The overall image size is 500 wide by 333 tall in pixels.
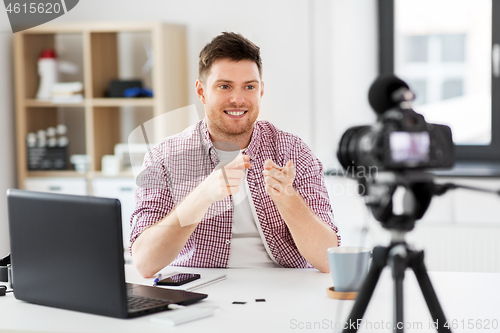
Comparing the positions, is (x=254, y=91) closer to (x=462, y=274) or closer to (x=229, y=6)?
(x=462, y=274)

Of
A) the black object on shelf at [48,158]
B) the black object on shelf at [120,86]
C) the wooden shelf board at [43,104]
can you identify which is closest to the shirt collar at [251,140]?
the black object on shelf at [120,86]

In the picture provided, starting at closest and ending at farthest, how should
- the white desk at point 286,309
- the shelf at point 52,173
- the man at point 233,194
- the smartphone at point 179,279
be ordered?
1. the white desk at point 286,309
2. the smartphone at point 179,279
3. the man at point 233,194
4. the shelf at point 52,173

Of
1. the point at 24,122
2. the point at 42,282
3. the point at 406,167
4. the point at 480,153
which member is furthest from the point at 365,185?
the point at 24,122

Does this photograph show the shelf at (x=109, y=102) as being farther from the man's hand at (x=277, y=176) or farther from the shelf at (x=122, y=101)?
the man's hand at (x=277, y=176)

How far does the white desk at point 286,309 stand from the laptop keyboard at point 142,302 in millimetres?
35

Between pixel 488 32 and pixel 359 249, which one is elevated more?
pixel 488 32

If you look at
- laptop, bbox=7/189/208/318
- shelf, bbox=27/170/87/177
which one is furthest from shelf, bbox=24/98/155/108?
laptop, bbox=7/189/208/318

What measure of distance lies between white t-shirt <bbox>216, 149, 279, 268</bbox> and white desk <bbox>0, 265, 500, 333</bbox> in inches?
9.4

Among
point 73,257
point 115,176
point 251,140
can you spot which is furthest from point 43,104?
point 73,257

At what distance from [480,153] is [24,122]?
7.97 feet

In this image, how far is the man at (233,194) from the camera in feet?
5.18

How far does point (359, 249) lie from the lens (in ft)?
4.02

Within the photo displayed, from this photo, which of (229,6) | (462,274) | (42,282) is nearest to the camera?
(42,282)

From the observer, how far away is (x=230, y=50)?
66.9 inches
